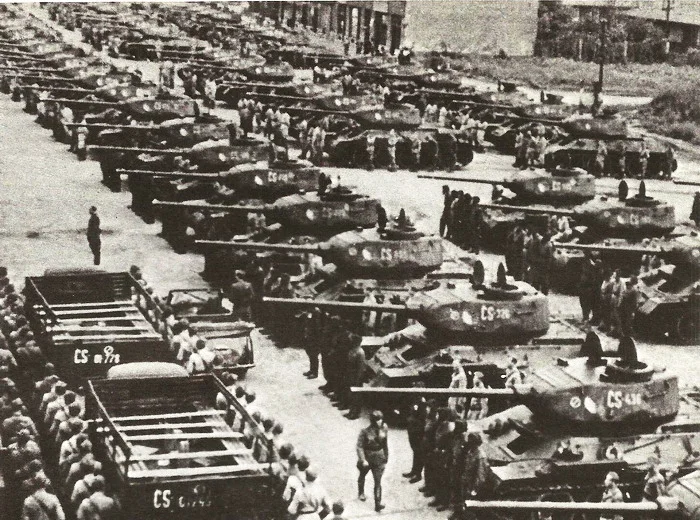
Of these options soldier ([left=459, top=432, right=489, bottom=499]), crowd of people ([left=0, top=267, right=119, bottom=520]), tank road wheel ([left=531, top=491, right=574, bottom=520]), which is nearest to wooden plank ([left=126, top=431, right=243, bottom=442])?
crowd of people ([left=0, top=267, right=119, bottom=520])

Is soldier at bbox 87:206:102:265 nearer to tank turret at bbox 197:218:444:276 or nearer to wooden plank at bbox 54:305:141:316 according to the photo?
tank turret at bbox 197:218:444:276

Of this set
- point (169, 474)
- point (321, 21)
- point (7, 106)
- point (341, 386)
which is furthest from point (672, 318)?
point (321, 21)

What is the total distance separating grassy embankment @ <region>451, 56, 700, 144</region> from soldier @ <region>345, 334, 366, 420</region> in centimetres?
3442

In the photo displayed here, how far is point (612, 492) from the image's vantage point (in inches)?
656

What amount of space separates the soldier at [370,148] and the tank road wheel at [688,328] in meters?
18.9

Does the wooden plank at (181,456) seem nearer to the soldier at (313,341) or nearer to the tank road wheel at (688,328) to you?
the soldier at (313,341)

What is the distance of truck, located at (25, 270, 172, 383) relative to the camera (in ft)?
68.3

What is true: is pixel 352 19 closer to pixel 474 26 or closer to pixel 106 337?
pixel 474 26

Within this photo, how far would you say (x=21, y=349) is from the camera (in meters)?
21.4

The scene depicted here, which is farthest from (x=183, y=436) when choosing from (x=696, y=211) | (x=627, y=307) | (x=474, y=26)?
(x=474, y=26)

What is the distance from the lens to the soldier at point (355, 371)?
22.0 m

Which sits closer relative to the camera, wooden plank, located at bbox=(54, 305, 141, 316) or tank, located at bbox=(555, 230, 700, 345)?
wooden plank, located at bbox=(54, 305, 141, 316)

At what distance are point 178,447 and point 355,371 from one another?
5.28 metres

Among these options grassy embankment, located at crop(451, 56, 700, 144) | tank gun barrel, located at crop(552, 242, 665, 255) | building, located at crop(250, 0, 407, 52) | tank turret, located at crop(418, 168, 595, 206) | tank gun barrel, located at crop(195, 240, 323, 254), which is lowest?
tank gun barrel, located at crop(195, 240, 323, 254)
